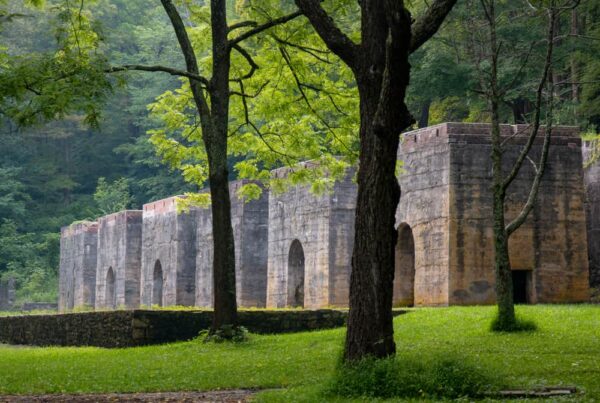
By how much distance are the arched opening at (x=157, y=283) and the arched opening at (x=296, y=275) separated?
1087cm

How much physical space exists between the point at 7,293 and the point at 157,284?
1458 centimetres

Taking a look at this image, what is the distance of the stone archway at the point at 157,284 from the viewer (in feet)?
135

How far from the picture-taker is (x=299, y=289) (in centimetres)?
3142

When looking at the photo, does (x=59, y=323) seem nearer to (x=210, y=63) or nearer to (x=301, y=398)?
(x=210, y=63)

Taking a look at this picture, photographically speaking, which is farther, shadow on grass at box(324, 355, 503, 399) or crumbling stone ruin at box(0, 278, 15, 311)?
crumbling stone ruin at box(0, 278, 15, 311)

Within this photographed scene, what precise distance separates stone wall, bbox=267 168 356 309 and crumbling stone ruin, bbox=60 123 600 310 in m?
0.03

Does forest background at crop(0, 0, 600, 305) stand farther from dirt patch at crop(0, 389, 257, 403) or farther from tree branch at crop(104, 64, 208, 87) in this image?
dirt patch at crop(0, 389, 257, 403)

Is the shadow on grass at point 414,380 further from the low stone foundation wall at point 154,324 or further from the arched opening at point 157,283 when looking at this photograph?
the arched opening at point 157,283

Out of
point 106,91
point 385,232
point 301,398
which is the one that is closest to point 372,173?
point 385,232

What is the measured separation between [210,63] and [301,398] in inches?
428

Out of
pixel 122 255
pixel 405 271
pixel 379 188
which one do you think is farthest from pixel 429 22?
pixel 122 255

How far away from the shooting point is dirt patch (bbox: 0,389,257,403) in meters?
11.0

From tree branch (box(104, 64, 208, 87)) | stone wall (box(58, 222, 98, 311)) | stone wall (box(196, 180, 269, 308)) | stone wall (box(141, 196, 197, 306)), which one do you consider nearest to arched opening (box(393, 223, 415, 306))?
stone wall (box(196, 180, 269, 308))

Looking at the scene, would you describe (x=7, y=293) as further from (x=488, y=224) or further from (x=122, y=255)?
(x=488, y=224)
